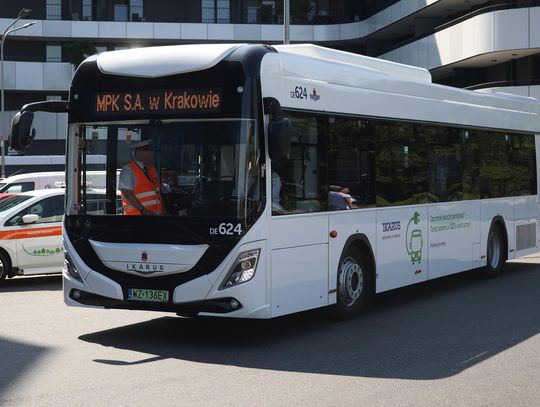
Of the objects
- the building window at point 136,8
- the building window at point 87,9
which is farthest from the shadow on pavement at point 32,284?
the building window at point 87,9

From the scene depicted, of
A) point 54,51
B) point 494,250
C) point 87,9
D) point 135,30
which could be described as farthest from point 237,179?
point 54,51

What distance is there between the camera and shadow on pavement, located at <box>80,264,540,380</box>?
28.6ft

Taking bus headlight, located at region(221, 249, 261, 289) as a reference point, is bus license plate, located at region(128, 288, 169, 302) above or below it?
below

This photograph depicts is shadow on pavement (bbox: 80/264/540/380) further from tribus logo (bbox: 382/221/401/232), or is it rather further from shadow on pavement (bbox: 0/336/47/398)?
tribus logo (bbox: 382/221/401/232)

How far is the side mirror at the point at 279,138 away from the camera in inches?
363

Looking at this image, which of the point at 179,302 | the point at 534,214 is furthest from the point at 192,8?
the point at 179,302

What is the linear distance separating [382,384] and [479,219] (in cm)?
798

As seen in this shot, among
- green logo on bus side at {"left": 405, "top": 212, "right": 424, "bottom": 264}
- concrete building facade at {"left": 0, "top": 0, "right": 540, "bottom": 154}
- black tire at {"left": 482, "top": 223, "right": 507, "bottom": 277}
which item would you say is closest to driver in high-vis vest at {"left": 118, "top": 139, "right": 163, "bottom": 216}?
green logo on bus side at {"left": 405, "top": 212, "right": 424, "bottom": 264}

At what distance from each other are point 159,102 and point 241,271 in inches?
76.2

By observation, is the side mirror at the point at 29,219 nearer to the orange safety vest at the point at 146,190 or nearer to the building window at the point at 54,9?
the orange safety vest at the point at 146,190

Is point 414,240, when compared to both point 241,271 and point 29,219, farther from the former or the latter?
point 29,219

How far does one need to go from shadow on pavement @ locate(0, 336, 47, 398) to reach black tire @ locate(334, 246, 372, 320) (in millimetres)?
3499

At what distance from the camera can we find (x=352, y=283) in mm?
11352

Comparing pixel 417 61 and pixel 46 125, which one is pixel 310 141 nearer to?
pixel 417 61
